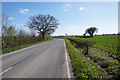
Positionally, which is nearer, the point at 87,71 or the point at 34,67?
the point at 87,71

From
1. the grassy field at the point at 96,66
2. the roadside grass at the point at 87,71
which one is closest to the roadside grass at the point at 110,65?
the grassy field at the point at 96,66

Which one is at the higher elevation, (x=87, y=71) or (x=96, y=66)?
(x=87, y=71)

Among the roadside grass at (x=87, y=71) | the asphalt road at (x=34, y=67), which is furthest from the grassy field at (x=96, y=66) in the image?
the asphalt road at (x=34, y=67)

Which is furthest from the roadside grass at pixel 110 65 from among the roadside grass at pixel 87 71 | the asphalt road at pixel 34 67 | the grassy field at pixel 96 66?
the asphalt road at pixel 34 67

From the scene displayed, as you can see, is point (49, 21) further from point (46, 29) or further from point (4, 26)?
point (4, 26)

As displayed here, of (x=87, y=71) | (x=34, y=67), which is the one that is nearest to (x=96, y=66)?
(x=87, y=71)

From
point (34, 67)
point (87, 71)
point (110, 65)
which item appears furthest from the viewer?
point (110, 65)

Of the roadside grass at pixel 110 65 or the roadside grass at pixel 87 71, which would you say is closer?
the roadside grass at pixel 87 71

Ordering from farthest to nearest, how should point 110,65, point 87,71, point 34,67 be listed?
point 110,65
point 34,67
point 87,71

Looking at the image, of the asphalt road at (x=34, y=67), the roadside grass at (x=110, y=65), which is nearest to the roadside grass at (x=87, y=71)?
the roadside grass at (x=110, y=65)

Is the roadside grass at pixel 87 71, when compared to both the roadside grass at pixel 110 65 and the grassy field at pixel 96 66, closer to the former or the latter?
the grassy field at pixel 96 66

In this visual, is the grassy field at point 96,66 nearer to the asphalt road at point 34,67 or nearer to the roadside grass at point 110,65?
the roadside grass at point 110,65

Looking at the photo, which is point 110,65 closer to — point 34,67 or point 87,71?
point 87,71

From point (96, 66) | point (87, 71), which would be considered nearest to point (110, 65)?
point (96, 66)
